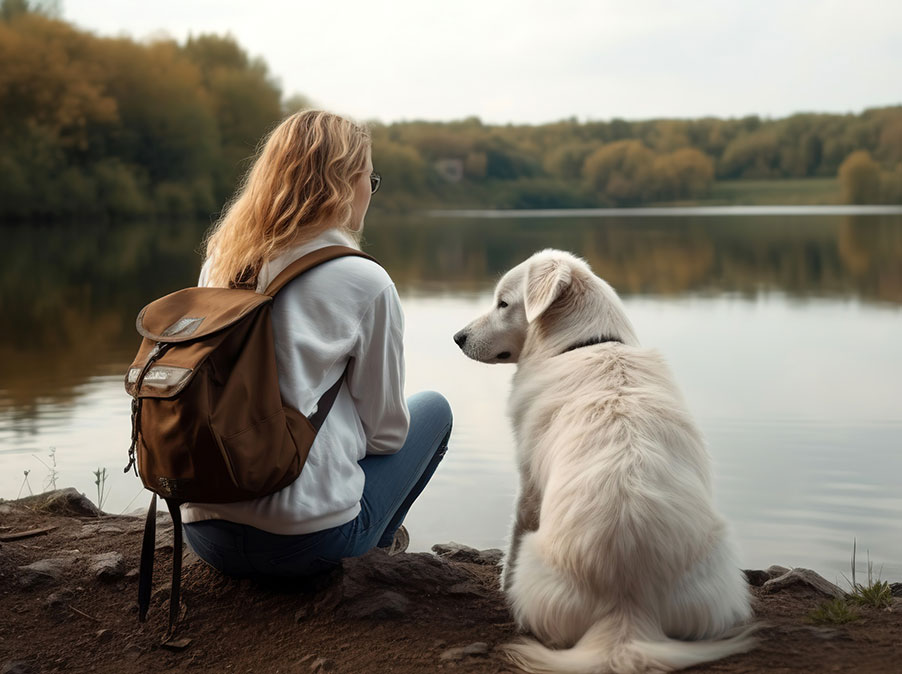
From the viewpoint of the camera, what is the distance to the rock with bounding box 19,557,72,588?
3.55m

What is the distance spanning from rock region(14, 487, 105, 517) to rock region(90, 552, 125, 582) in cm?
115

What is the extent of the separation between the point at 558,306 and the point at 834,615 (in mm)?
1517

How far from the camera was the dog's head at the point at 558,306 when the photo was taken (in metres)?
3.62

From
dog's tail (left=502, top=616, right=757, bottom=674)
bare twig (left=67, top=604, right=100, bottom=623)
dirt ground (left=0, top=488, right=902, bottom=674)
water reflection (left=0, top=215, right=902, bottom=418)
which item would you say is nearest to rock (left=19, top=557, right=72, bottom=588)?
dirt ground (left=0, top=488, right=902, bottom=674)

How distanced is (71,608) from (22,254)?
2905 cm

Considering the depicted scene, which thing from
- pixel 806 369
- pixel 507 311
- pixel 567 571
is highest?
pixel 507 311

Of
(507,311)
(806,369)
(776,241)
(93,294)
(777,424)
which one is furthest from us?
(776,241)

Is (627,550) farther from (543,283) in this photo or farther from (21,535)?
(21,535)

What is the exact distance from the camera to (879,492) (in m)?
6.30

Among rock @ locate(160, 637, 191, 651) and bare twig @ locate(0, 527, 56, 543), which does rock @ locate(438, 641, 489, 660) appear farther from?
bare twig @ locate(0, 527, 56, 543)

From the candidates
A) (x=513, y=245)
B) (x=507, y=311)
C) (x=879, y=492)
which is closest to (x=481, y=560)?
(x=507, y=311)

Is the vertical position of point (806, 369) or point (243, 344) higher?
point (243, 344)

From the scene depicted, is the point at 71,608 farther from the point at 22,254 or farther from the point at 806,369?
the point at 22,254

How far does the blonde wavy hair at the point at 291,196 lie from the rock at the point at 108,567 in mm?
1279
